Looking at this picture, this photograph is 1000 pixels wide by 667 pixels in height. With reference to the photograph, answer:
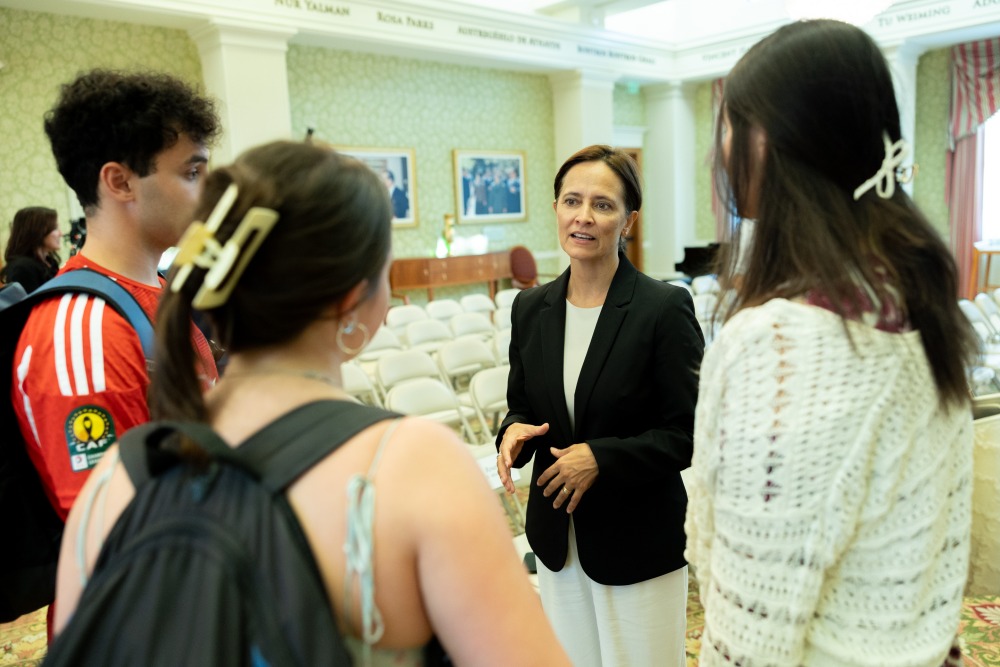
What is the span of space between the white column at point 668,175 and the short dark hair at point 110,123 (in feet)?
37.1

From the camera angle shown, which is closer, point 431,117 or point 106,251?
point 106,251

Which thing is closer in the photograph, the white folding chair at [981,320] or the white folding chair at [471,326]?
the white folding chair at [981,320]

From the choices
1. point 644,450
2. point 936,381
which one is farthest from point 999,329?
point 936,381

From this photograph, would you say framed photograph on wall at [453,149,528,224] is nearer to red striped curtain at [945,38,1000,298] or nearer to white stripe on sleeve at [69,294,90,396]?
red striped curtain at [945,38,1000,298]

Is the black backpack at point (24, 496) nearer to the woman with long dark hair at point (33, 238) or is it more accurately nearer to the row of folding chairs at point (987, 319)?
the woman with long dark hair at point (33, 238)

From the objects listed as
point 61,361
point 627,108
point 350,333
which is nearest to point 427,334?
point 61,361

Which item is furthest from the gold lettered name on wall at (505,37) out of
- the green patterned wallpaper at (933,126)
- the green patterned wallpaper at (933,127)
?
the green patterned wallpaper at (933,126)

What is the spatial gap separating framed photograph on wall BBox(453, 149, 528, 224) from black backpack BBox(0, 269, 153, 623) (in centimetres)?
874

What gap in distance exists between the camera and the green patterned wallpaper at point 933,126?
10.1m

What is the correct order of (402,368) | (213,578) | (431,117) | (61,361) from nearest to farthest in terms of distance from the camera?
(213,578) < (61,361) < (402,368) < (431,117)

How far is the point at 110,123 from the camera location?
136 cm

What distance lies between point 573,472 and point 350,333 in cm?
91

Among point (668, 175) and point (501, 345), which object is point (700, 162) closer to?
point (668, 175)

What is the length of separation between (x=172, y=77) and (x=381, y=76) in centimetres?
791
